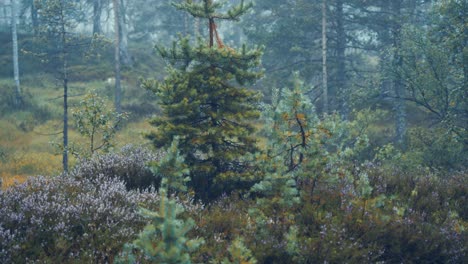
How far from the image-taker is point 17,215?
211 inches

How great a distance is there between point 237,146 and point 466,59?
25.5 ft

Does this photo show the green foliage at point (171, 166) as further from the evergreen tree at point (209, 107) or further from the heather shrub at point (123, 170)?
the heather shrub at point (123, 170)

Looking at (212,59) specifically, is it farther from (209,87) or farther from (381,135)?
(381,135)

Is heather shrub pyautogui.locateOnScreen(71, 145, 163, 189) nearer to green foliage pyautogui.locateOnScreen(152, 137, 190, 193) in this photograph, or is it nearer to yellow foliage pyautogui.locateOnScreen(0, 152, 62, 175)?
green foliage pyautogui.locateOnScreen(152, 137, 190, 193)

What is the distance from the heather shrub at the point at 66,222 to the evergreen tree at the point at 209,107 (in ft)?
Answer: 4.84

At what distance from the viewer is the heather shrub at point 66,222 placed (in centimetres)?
477

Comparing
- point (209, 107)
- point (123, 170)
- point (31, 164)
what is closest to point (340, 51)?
point (209, 107)

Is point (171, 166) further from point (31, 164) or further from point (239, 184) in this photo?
point (31, 164)

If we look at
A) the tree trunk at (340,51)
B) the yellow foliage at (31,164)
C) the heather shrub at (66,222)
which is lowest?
the yellow foliage at (31,164)

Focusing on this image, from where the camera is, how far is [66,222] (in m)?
5.39

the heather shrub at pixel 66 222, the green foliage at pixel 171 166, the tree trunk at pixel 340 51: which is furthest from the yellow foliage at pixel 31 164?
the tree trunk at pixel 340 51

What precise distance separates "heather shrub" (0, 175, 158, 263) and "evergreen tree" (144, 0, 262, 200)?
1.48 metres

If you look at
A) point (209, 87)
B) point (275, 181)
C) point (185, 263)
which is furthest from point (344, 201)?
point (185, 263)

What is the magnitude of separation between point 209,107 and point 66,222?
3.62 meters
